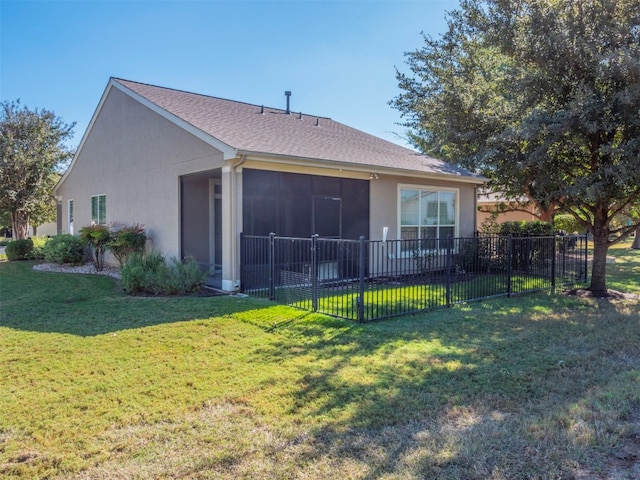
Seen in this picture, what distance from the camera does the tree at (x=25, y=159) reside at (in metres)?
18.2

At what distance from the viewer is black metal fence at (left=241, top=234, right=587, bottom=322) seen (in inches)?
298

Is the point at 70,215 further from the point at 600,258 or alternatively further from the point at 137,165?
the point at 600,258

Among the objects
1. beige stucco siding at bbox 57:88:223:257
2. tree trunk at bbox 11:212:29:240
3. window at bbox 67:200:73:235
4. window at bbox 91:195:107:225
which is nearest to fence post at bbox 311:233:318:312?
beige stucco siding at bbox 57:88:223:257

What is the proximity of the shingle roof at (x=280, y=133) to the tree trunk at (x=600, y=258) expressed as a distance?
4057 mm

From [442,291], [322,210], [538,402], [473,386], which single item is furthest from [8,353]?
[442,291]

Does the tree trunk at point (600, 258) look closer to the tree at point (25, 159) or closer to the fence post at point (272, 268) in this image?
the fence post at point (272, 268)

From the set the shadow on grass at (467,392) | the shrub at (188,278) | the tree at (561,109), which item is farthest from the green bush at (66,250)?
the tree at (561,109)

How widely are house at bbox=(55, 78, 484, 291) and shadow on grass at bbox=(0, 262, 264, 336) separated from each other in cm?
147

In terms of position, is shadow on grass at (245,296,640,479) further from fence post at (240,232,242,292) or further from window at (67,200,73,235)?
window at (67,200,73,235)

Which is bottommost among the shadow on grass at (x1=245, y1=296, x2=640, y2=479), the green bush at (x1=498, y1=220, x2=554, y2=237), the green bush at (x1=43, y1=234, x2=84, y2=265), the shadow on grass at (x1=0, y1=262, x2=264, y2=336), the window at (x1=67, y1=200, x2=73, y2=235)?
the shadow on grass at (x1=245, y1=296, x2=640, y2=479)

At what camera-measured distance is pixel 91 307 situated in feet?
25.1

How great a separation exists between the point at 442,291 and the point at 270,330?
13.8ft

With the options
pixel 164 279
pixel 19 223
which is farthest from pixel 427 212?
pixel 19 223

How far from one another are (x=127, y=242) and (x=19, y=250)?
29.3 feet
